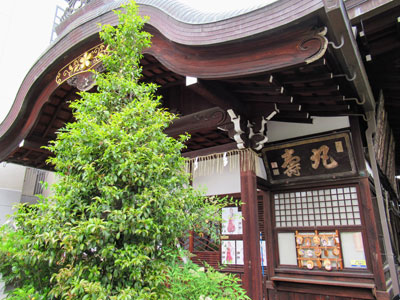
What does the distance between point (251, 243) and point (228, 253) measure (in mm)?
1415

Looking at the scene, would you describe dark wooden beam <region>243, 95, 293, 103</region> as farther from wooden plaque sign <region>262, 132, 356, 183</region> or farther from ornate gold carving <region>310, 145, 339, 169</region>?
ornate gold carving <region>310, 145, 339, 169</region>

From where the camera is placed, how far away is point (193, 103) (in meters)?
6.03

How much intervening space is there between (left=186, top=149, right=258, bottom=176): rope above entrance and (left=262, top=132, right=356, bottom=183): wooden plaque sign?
78cm

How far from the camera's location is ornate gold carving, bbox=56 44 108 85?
5195mm

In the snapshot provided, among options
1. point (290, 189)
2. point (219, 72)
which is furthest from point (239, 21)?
point (290, 189)

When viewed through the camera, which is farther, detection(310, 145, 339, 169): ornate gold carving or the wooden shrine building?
detection(310, 145, 339, 169): ornate gold carving

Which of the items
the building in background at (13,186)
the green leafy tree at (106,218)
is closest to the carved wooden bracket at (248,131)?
the green leafy tree at (106,218)

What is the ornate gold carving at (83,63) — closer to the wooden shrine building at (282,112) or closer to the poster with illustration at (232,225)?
the wooden shrine building at (282,112)

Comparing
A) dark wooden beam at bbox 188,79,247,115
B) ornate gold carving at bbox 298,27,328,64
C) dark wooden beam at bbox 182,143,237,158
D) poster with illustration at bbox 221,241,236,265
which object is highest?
dark wooden beam at bbox 188,79,247,115

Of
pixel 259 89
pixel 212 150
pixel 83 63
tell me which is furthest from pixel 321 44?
pixel 83 63

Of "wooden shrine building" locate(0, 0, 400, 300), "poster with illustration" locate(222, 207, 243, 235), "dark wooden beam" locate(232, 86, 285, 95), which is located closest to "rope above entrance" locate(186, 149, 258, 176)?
"wooden shrine building" locate(0, 0, 400, 300)

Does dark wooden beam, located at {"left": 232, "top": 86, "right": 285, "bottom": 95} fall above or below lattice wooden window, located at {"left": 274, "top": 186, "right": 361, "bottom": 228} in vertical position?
above

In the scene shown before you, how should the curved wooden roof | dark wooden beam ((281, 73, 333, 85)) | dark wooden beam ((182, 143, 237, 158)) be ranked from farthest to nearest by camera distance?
1. dark wooden beam ((182, 143, 237, 158))
2. dark wooden beam ((281, 73, 333, 85))
3. the curved wooden roof

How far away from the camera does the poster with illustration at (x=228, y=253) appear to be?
567 centimetres
